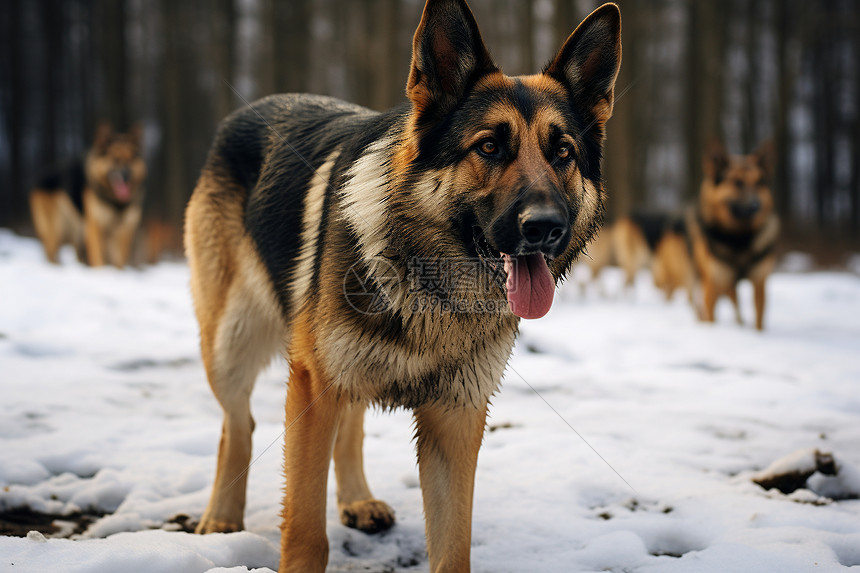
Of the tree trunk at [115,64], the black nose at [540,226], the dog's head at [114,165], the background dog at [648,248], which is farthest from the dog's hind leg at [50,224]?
the black nose at [540,226]

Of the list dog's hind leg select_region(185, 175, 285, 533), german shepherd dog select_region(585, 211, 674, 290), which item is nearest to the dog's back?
german shepherd dog select_region(585, 211, 674, 290)

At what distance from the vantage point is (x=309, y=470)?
2.45 meters

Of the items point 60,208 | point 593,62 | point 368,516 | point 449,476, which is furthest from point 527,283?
point 60,208

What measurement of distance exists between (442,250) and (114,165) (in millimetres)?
10435

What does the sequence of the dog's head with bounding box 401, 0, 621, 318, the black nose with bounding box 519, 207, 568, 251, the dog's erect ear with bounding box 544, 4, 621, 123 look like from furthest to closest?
the dog's erect ear with bounding box 544, 4, 621, 123, the dog's head with bounding box 401, 0, 621, 318, the black nose with bounding box 519, 207, 568, 251

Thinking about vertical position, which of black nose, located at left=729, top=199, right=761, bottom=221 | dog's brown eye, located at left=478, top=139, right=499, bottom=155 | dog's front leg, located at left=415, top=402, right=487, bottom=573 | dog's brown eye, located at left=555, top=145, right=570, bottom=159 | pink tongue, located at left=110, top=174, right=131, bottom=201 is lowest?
dog's front leg, located at left=415, top=402, right=487, bottom=573

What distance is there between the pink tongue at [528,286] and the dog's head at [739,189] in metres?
7.45

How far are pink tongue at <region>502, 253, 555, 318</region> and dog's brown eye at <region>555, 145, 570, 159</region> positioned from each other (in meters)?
0.41

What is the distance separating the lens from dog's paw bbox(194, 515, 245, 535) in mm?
2941

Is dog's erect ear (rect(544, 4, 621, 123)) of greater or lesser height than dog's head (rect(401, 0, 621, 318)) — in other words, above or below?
above

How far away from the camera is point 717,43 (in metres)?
15.4

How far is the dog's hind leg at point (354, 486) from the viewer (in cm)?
303

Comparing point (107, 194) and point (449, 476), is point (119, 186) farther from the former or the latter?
point (449, 476)

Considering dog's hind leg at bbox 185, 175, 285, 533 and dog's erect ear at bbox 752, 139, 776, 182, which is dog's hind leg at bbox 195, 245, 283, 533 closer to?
dog's hind leg at bbox 185, 175, 285, 533
